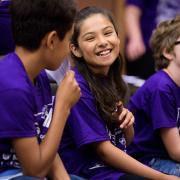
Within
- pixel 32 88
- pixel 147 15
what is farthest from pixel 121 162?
pixel 147 15

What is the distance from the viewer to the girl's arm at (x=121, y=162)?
2889 millimetres

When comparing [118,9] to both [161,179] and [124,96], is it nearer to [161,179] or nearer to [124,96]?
[124,96]

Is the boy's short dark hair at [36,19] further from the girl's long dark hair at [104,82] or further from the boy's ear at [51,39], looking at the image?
the girl's long dark hair at [104,82]

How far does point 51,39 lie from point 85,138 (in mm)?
521

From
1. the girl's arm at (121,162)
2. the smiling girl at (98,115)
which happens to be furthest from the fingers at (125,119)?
the girl's arm at (121,162)

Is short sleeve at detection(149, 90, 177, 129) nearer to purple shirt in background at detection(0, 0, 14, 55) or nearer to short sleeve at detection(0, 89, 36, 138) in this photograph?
purple shirt in background at detection(0, 0, 14, 55)

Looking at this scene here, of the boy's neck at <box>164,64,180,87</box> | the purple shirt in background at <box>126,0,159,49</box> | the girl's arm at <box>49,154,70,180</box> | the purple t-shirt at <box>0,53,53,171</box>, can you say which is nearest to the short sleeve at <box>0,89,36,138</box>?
the purple t-shirt at <box>0,53,53,171</box>

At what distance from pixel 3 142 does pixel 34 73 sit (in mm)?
307

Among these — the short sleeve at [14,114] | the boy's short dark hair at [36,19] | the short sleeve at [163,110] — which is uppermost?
the boy's short dark hair at [36,19]

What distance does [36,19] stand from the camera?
8.24 ft

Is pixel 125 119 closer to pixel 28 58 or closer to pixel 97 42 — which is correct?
pixel 97 42

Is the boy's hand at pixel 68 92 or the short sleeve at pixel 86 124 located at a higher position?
the boy's hand at pixel 68 92

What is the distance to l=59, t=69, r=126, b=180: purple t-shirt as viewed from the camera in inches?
Answer: 113

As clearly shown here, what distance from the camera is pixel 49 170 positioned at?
272 centimetres
